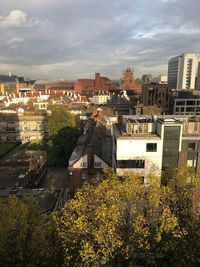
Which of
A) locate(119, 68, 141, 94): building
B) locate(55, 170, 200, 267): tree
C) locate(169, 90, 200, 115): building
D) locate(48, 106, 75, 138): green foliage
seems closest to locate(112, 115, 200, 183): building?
locate(55, 170, 200, 267): tree

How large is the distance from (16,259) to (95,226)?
6265mm

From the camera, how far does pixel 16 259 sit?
16594 millimetres

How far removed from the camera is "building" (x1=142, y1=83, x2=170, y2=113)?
298 ft

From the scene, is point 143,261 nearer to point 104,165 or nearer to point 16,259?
point 16,259

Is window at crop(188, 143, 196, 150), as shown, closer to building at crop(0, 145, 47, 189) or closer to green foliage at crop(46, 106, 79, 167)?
building at crop(0, 145, 47, 189)

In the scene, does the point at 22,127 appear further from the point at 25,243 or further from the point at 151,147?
the point at 25,243

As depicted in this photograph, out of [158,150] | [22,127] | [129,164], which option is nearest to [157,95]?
[22,127]

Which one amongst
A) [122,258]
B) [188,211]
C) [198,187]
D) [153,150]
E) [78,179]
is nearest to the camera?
[122,258]

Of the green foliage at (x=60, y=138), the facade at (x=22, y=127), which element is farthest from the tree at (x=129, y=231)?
the facade at (x=22, y=127)

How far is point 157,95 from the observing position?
93750 mm

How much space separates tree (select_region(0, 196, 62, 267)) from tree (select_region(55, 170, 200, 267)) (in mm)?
1316

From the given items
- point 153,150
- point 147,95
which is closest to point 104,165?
point 153,150

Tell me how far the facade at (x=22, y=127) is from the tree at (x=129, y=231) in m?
62.8

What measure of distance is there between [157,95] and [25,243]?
85395mm
